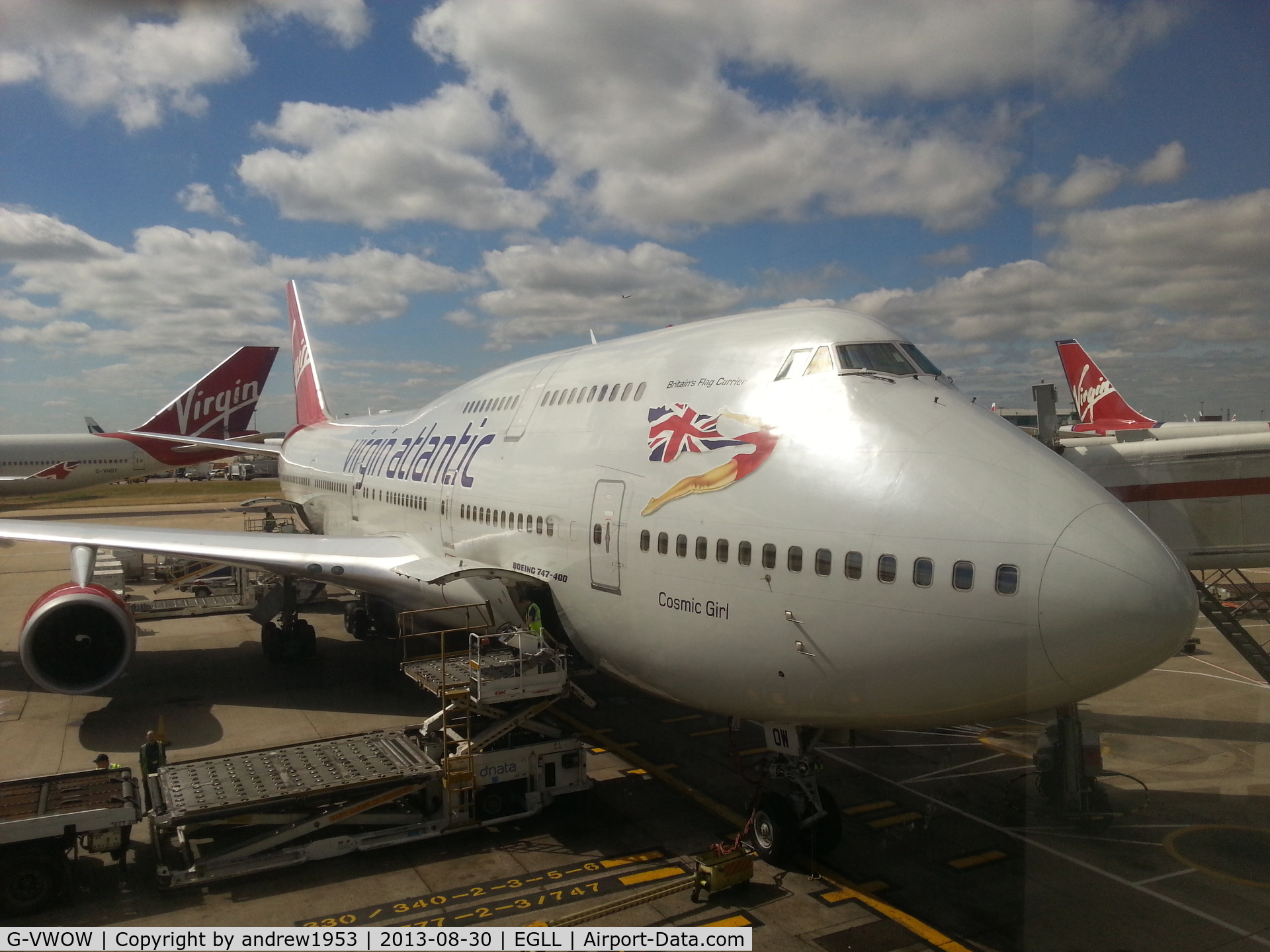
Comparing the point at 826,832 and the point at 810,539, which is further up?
the point at 810,539

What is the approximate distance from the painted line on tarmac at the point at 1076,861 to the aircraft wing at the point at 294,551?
7.46 meters

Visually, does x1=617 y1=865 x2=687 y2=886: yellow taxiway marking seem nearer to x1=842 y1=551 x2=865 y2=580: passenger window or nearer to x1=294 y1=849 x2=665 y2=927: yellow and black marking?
x1=294 y1=849 x2=665 y2=927: yellow and black marking

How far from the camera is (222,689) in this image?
1827 centimetres

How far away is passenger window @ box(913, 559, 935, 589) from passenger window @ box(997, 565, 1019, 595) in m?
0.53

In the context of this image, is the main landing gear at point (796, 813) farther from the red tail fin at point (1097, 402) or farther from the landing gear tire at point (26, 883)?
the red tail fin at point (1097, 402)

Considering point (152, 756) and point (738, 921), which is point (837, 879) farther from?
point (152, 756)

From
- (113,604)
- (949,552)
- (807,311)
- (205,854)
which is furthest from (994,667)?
(113,604)

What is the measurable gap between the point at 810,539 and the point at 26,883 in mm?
8845

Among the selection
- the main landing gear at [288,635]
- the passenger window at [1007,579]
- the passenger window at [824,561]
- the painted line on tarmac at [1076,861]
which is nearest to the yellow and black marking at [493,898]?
the passenger window at [824,561]

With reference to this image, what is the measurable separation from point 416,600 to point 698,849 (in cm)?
739

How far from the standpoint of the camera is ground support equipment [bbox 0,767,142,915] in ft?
29.5

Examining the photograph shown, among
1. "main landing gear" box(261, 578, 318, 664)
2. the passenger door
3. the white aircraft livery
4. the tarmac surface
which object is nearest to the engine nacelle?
the tarmac surface

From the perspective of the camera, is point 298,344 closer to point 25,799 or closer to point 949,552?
point 25,799

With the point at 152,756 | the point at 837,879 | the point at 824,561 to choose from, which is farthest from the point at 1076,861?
Result: the point at 152,756
